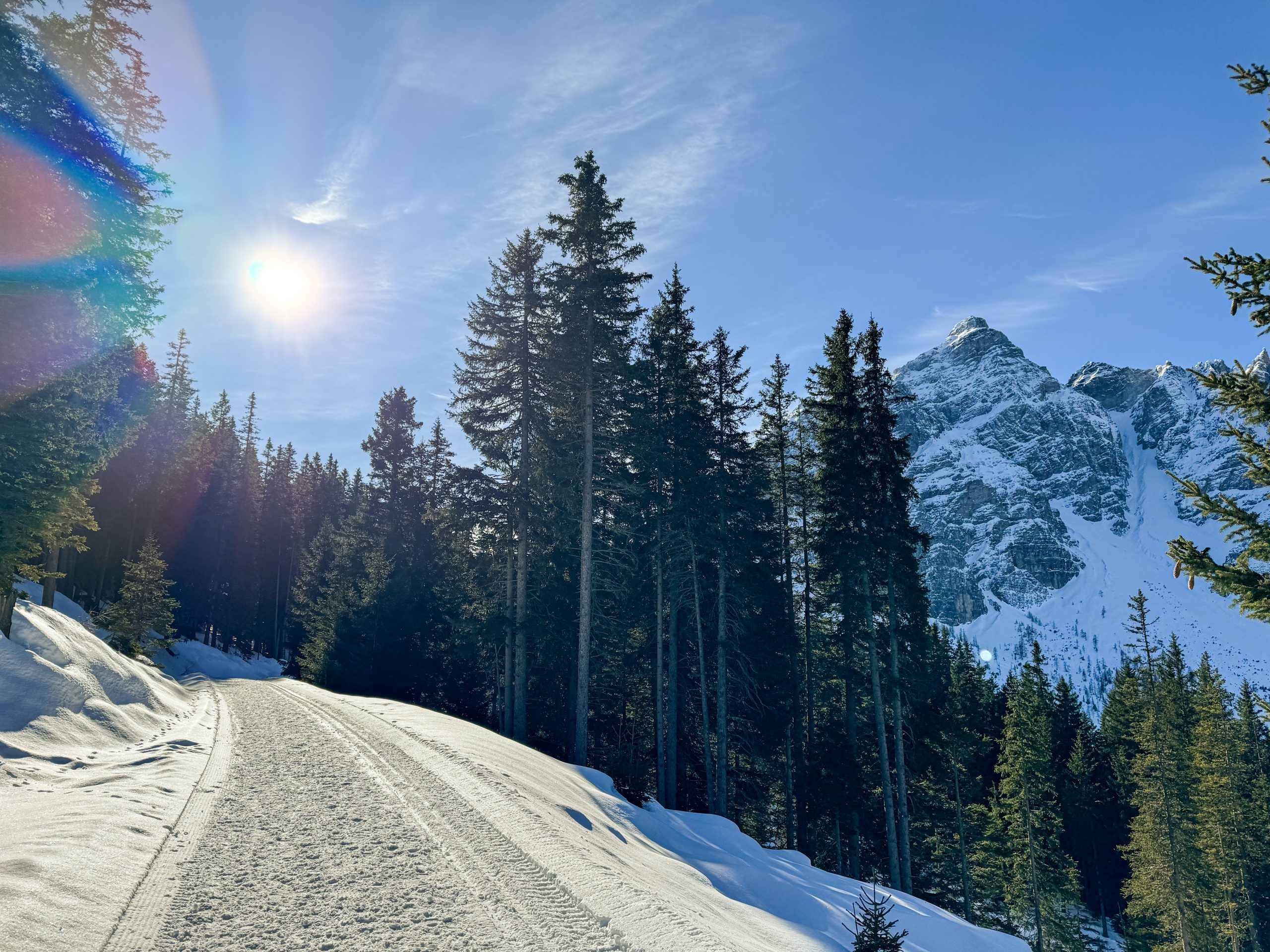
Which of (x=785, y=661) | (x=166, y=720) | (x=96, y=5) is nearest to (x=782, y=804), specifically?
(x=785, y=661)

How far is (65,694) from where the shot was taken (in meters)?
13.4

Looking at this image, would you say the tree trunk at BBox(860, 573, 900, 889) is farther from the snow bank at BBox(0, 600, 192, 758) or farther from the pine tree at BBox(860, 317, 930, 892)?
the snow bank at BBox(0, 600, 192, 758)

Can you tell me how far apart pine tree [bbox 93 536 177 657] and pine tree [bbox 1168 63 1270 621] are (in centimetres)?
3585

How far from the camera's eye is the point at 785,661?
88.9ft

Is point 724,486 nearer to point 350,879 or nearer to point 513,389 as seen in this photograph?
point 513,389

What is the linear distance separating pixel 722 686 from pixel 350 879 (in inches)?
749

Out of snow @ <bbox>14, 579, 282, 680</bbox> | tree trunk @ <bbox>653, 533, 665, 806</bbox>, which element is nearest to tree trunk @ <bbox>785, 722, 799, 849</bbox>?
tree trunk @ <bbox>653, 533, 665, 806</bbox>

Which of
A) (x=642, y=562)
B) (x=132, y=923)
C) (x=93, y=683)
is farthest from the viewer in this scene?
(x=642, y=562)

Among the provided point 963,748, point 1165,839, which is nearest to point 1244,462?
point 963,748

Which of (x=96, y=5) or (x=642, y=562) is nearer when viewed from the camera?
(x=96, y=5)

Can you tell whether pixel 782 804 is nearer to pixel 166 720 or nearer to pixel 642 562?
pixel 642 562

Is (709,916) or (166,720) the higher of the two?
(166,720)

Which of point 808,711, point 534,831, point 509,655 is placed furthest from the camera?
point 808,711

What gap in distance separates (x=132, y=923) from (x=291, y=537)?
6654 cm
